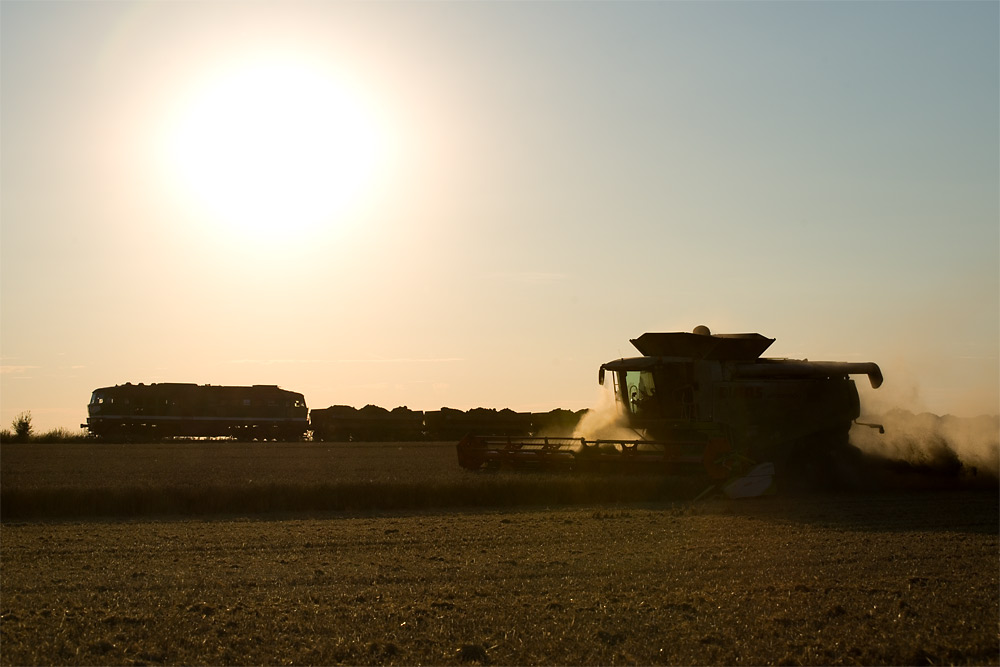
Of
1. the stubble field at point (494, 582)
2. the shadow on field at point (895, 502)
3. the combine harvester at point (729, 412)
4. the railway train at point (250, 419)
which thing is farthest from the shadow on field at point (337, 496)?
the railway train at point (250, 419)

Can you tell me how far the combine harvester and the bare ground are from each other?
5915 mm

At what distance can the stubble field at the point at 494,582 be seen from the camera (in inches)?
287

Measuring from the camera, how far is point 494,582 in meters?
9.66

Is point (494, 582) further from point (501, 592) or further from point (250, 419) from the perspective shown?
point (250, 419)

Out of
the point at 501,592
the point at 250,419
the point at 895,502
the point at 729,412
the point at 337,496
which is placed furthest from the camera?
the point at 250,419

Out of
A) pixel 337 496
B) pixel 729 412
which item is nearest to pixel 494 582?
pixel 337 496

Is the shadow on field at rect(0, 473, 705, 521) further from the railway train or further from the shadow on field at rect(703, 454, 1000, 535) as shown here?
the railway train

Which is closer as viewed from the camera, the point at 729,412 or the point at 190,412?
the point at 729,412

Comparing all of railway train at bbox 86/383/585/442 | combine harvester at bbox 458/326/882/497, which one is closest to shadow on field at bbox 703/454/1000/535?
combine harvester at bbox 458/326/882/497

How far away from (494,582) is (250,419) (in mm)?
40682

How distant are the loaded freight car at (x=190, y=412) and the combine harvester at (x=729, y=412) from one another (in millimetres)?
28243

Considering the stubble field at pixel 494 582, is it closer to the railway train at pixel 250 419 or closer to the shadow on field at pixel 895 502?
the shadow on field at pixel 895 502

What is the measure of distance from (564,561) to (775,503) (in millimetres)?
8184

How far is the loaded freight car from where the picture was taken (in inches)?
1825
